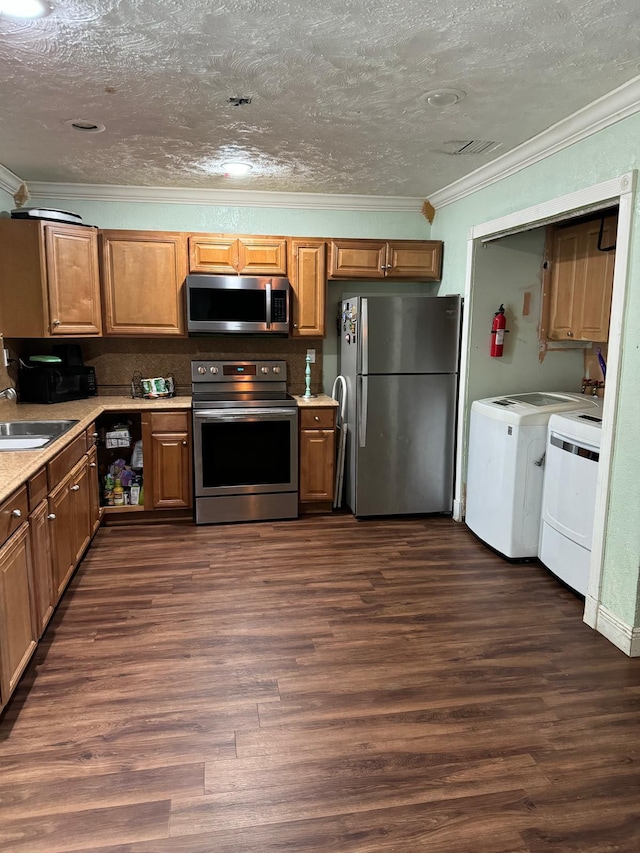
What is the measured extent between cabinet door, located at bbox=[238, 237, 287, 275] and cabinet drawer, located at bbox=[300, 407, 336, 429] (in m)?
1.07

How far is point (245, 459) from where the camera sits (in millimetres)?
4270

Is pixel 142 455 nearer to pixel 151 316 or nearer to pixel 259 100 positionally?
pixel 151 316

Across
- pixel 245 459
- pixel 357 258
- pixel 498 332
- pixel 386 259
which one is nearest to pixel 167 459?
pixel 245 459

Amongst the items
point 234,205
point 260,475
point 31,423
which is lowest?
point 260,475

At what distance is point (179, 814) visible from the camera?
1777mm

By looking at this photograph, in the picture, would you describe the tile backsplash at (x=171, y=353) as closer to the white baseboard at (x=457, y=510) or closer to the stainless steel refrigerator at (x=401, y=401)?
the stainless steel refrigerator at (x=401, y=401)

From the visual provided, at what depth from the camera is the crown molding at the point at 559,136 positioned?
245cm

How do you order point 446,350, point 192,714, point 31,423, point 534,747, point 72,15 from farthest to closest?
point 446,350, point 31,423, point 192,714, point 534,747, point 72,15

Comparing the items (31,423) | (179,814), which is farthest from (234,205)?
(179,814)

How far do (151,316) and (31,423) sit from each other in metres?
1.28

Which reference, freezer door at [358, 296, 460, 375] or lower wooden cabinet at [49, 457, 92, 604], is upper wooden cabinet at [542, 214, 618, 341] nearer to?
freezer door at [358, 296, 460, 375]

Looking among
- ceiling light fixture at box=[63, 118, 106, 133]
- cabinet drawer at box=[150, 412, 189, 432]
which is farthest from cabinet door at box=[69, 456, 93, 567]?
ceiling light fixture at box=[63, 118, 106, 133]

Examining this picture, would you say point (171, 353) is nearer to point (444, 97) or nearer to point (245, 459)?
point (245, 459)

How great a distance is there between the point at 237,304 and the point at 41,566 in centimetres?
238
